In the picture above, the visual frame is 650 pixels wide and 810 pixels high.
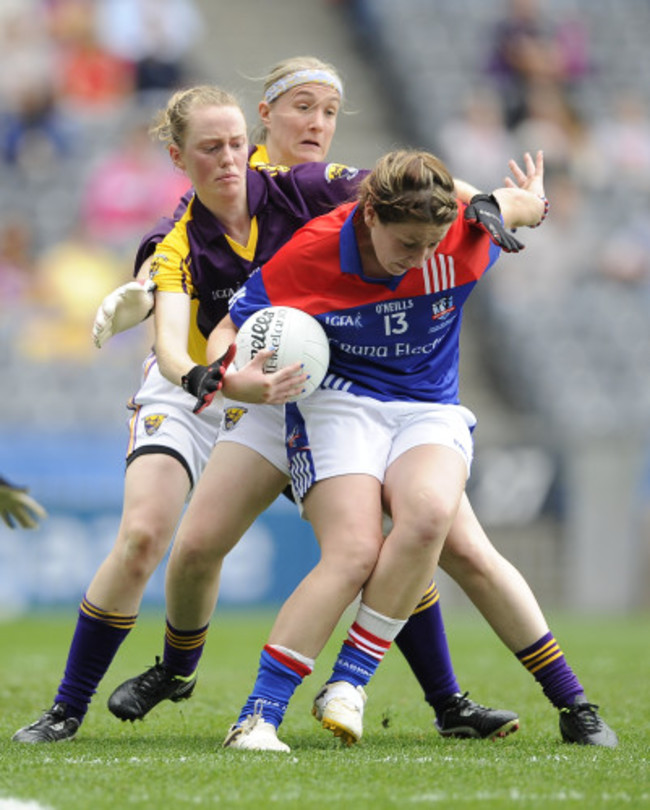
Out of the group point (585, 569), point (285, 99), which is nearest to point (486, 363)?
point (585, 569)

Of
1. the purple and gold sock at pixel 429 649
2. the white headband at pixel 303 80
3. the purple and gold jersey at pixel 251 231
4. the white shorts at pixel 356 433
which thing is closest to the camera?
the white shorts at pixel 356 433

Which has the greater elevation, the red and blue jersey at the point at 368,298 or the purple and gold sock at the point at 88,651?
the red and blue jersey at the point at 368,298

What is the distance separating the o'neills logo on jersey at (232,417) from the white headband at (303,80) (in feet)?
4.31

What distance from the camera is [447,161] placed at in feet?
51.7

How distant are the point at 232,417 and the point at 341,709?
1.04m

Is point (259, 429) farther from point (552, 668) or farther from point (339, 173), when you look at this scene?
point (552, 668)

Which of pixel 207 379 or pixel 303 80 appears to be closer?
pixel 207 379

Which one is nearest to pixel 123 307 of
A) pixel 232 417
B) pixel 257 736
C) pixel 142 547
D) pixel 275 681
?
pixel 232 417

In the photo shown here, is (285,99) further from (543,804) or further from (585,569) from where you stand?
(585,569)

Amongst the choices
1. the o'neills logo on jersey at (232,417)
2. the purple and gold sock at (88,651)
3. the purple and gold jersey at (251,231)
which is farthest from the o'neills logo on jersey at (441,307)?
the purple and gold sock at (88,651)

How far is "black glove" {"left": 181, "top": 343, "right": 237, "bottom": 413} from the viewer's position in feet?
14.4

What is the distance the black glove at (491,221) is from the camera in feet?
14.9

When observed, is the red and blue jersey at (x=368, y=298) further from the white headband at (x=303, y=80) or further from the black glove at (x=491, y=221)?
the white headband at (x=303, y=80)

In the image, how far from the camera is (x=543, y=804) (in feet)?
11.7
